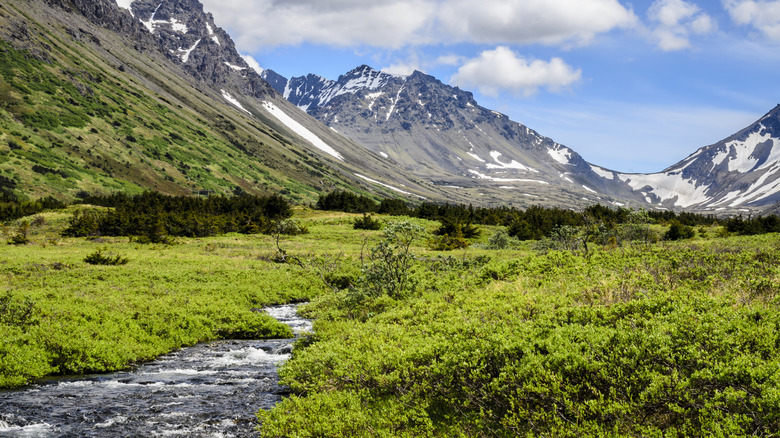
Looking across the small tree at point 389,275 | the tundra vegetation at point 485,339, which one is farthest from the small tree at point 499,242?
the small tree at point 389,275

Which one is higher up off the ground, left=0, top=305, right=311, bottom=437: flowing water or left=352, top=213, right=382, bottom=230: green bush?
left=352, top=213, right=382, bottom=230: green bush

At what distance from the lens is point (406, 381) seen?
37.6 ft

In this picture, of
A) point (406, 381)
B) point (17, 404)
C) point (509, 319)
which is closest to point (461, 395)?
point (406, 381)

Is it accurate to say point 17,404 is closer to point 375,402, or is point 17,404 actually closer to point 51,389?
point 51,389

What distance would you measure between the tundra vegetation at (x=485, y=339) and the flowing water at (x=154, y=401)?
Answer: 99 centimetres

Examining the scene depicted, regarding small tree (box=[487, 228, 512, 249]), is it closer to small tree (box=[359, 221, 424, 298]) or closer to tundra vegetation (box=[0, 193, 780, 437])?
tundra vegetation (box=[0, 193, 780, 437])

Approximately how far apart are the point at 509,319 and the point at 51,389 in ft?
46.1

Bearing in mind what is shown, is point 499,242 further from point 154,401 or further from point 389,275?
point 154,401

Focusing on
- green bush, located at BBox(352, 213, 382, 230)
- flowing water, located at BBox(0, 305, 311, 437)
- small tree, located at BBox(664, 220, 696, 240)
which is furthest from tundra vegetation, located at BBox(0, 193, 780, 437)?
green bush, located at BBox(352, 213, 382, 230)

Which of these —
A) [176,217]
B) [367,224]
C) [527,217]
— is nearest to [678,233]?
[527,217]

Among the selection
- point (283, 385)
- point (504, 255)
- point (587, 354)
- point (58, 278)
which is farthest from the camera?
point (504, 255)

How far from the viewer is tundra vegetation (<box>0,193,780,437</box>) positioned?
8.20 metres

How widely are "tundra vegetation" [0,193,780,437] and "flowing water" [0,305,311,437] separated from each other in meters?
0.99

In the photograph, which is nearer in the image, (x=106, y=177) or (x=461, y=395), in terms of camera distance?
(x=461, y=395)
